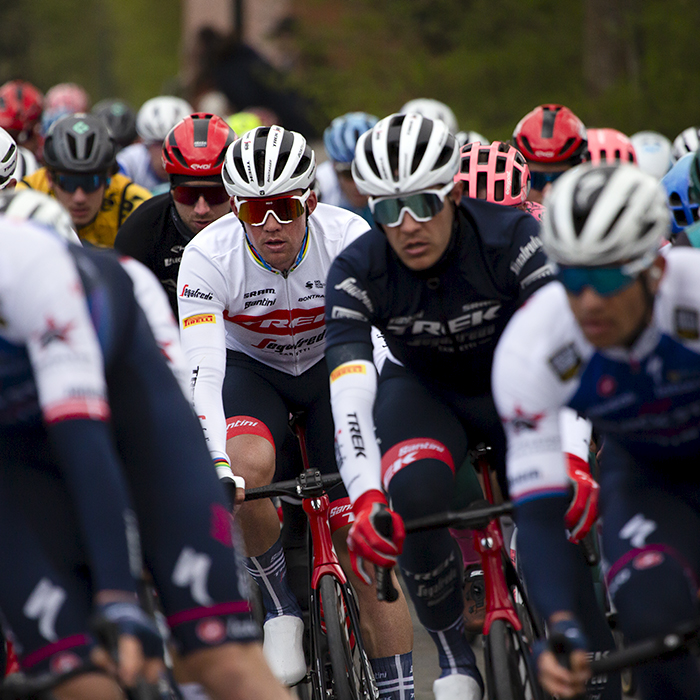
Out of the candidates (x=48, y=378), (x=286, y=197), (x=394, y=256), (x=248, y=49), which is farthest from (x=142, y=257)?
(x=248, y=49)

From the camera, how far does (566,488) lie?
361 centimetres

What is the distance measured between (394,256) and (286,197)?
1.05 meters

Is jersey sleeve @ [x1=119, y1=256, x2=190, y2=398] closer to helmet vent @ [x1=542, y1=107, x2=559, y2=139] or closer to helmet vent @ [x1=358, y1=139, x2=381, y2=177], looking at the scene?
helmet vent @ [x1=358, y1=139, x2=381, y2=177]

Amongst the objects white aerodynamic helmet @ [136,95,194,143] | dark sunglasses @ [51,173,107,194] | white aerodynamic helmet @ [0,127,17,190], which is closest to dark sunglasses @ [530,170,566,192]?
dark sunglasses @ [51,173,107,194]

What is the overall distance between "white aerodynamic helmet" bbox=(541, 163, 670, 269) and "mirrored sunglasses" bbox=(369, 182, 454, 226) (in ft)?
3.62

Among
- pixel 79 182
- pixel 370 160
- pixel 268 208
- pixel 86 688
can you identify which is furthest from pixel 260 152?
pixel 86 688

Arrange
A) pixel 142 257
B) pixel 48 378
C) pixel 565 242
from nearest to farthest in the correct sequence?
pixel 48 378 → pixel 565 242 → pixel 142 257

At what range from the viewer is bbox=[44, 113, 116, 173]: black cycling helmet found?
8055 mm

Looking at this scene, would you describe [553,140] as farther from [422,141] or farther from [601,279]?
[601,279]

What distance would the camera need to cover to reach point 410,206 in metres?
4.52

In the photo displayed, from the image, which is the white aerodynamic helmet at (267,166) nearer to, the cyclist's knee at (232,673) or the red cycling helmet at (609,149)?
the cyclist's knee at (232,673)

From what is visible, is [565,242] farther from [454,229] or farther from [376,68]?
[376,68]

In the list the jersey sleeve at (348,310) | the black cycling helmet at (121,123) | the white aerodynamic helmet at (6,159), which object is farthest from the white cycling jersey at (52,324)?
the black cycling helmet at (121,123)

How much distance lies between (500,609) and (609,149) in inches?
193
